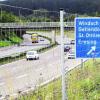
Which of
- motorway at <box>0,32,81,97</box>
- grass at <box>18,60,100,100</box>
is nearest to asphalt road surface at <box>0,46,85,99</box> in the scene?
motorway at <box>0,32,81,97</box>

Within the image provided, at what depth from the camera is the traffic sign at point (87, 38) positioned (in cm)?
895

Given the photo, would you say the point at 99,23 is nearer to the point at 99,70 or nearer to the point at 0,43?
the point at 99,70

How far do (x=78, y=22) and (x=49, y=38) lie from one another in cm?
5643

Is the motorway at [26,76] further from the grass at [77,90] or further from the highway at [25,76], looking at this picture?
the grass at [77,90]

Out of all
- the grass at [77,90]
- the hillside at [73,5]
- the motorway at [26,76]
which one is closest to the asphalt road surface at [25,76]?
the motorway at [26,76]

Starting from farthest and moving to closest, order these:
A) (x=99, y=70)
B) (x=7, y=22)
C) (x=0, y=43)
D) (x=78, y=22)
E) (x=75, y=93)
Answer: (x=7, y=22)
(x=0, y=43)
(x=99, y=70)
(x=75, y=93)
(x=78, y=22)

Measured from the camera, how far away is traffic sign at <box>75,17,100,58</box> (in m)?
8.95

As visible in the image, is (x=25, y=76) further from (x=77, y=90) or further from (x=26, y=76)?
(x=77, y=90)

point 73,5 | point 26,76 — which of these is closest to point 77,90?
point 26,76

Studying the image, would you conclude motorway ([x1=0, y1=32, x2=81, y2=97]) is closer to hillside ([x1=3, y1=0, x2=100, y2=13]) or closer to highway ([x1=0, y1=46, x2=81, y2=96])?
highway ([x1=0, y1=46, x2=81, y2=96])

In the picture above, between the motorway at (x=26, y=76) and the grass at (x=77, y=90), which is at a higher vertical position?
the grass at (x=77, y=90)

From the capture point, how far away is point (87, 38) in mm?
8977

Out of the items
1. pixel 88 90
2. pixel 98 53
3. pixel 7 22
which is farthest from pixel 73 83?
pixel 7 22

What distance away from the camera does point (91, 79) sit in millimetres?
11352
